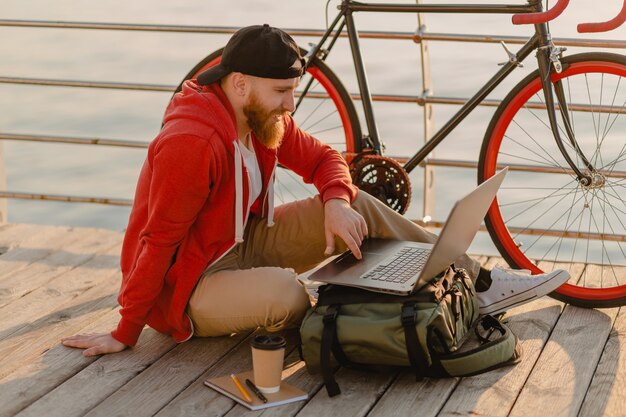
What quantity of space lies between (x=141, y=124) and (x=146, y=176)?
961cm

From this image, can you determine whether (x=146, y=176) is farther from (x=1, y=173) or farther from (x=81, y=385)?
(x=1, y=173)

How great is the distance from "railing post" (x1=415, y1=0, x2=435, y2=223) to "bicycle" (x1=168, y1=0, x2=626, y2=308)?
13.3 inches

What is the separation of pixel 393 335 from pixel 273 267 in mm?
463

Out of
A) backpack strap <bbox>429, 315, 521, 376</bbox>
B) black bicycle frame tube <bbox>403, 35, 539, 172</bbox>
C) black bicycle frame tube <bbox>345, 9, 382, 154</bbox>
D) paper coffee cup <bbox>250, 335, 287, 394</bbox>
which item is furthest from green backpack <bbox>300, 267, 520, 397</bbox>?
black bicycle frame tube <bbox>345, 9, 382, 154</bbox>

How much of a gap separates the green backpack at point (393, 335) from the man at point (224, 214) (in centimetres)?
18

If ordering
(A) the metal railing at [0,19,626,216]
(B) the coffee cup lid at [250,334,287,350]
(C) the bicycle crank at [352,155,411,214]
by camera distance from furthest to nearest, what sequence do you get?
1. (A) the metal railing at [0,19,626,216]
2. (C) the bicycle crank at [352,155,411,214]
3. (B) the coffee cup lid at [250,334,287,350]

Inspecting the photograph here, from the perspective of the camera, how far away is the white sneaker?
117 inches

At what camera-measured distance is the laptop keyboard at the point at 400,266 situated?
8.75 ft

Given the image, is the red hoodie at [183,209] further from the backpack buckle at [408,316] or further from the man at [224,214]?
the backpack buckle at [408,316]

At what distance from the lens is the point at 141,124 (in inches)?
478

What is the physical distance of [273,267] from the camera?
2.81m

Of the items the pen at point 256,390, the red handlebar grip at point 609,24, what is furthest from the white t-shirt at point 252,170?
the red handlebar grip at point 609,24

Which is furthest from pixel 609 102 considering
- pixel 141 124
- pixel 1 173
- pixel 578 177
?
pixel 141 124

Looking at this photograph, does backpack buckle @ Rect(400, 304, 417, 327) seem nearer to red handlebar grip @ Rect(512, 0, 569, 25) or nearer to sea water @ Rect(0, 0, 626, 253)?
red handlebar grip @ Rect(512, 0, 569, 25)
